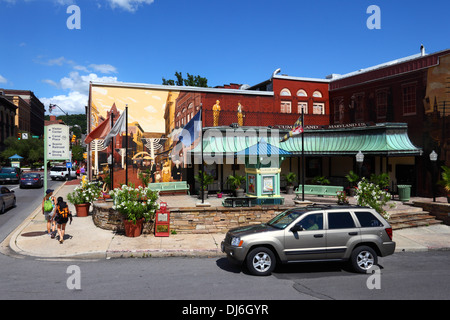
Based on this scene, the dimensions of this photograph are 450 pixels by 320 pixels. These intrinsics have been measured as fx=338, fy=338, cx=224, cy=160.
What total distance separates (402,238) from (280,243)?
720cm

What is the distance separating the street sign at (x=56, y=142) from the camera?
51.2ft

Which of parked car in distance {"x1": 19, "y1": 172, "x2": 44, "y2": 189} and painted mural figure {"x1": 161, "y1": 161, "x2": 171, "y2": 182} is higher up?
painted mural figure {"x1": 161, "y1": 161, "x2": 171, "y2": 182}

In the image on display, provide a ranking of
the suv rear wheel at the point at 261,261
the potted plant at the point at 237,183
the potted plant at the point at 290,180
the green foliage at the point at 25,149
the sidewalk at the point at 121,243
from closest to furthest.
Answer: the suv rear wheel at the point at 261,261, the sidewalk at the point at 121,243, the potted plant at the point at 237,183, the potted plant at the point at 290,180, the green foliage at the point at 25,149

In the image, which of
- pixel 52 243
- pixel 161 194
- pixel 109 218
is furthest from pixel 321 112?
pixel 52 243

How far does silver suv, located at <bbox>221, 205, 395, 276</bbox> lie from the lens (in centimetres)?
856

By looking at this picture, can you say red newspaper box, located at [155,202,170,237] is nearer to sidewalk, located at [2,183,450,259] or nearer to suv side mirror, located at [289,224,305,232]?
sidewalk, located at [2,183,450,259]

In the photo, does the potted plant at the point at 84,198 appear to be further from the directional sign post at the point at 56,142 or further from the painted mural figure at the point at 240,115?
the painted mural figure at the point at 240,115

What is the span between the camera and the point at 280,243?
8.59 metres

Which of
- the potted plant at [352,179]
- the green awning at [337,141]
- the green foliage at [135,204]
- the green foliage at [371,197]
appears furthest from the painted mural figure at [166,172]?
the green foliage at [371,197]

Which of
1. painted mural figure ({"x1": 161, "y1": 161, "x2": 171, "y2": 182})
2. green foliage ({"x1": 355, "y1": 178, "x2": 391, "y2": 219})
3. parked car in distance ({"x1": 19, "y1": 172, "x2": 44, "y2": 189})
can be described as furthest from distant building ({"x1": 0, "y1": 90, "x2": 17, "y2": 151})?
green foliage ({"x1": 355, "y1": 178, "x2": 391, "y2": 219})

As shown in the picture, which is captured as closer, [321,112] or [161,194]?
[161,194]

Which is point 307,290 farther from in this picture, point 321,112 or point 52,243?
point 321,112

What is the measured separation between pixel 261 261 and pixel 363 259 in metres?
2.74

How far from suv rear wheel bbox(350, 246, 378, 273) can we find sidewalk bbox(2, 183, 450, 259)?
11.6ft
